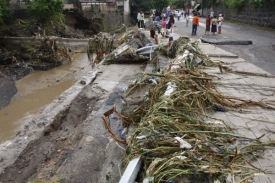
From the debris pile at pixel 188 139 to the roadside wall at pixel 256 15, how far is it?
18108 millimetres

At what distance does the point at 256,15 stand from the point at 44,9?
19077mm

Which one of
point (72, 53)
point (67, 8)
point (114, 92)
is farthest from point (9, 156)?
point (67, 8)

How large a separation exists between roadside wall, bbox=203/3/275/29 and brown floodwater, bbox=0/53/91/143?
50.5ft

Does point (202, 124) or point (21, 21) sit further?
point (21, 21)

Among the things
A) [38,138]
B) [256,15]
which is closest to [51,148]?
[38,138]

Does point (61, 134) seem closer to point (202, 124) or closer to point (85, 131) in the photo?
point (85, 131)

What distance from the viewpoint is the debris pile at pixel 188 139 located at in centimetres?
245

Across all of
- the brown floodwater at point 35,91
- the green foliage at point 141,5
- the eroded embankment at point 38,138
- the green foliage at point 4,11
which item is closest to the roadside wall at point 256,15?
the brown floodwater at point 35,91

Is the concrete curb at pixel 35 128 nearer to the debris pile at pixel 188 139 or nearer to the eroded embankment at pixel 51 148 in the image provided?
the eroded embankment at pixel 51 148

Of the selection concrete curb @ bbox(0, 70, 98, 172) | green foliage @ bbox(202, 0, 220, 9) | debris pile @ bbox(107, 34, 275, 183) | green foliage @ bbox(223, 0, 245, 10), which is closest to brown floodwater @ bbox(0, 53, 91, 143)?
concrete curb @ bbox(0, 70, 98, 172)

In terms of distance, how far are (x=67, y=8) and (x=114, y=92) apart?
25019 millimetres

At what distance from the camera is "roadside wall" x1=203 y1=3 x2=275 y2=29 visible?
62.6ft

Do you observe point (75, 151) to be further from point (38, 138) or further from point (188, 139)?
point (188, 139)

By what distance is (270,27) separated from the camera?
1912cm
